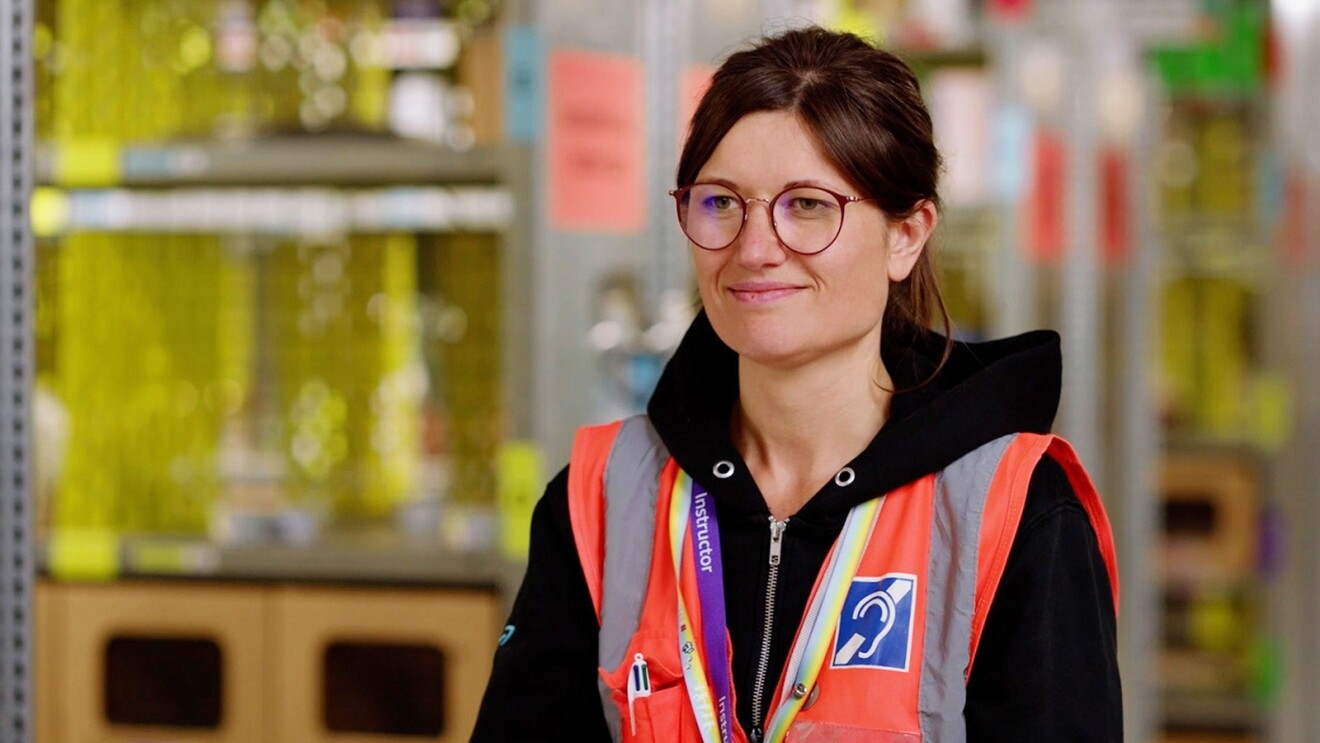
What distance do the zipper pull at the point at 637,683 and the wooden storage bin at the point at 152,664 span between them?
1395 mm

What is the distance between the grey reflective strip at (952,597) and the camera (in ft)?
4.54

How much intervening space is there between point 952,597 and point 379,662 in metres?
1.58

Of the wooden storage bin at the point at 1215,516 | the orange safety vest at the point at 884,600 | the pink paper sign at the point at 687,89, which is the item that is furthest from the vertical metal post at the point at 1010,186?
the orange safety vest at the point at 884,600

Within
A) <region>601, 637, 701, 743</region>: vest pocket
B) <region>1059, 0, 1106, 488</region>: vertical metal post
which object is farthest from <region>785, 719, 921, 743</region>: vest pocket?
<region>1059, 0, 1106, 488</region>: vertical metal post

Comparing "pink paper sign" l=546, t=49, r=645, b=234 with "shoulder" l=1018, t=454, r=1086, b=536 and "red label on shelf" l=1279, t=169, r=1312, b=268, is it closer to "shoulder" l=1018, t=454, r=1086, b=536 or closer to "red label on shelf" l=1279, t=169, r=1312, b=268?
"shoulder" l=1018, t=454, r=1086, b=536

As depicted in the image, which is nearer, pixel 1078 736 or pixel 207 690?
pixel 1078 736

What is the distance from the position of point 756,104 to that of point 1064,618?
51cm

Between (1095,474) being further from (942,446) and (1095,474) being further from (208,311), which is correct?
(942,446)

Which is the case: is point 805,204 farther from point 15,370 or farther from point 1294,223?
point 1294,223

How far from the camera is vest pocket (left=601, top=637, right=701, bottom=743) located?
1465mm

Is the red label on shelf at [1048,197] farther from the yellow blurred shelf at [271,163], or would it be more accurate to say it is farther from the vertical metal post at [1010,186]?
the yellow blurred shelf at [271,163]

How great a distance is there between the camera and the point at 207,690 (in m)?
2.87

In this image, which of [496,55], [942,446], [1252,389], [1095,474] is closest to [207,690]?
[496,55]

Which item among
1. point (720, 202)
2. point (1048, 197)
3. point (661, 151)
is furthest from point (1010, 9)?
point (720, 202)
